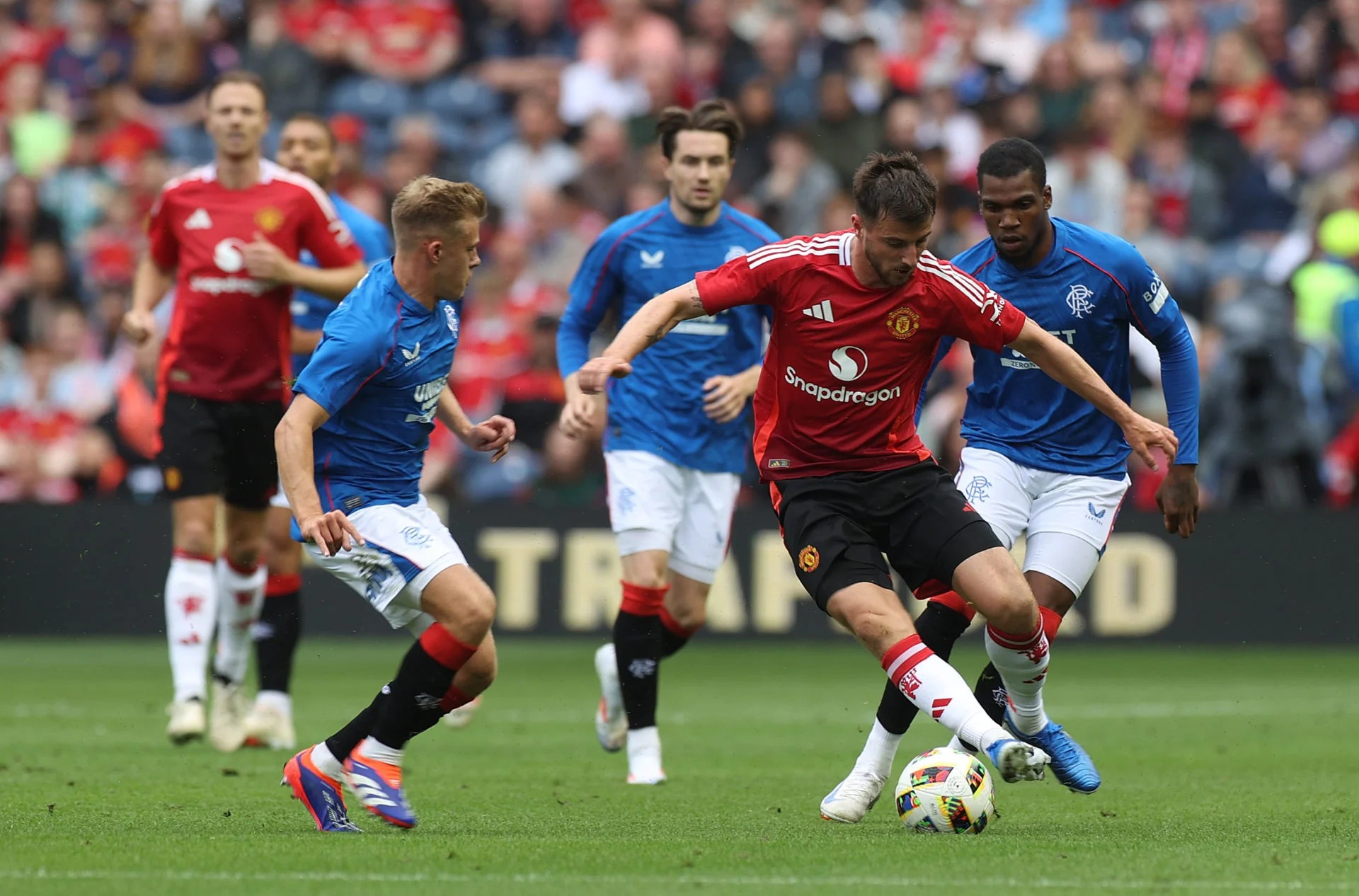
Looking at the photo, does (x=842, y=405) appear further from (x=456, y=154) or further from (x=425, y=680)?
(x=456, y=154)

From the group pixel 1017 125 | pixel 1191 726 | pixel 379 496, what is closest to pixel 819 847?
pixel 379 496

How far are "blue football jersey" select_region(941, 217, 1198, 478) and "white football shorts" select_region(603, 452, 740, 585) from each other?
59.8 inches

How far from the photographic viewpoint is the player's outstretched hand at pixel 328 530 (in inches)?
240

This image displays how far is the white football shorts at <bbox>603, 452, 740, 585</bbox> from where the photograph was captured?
866 cm

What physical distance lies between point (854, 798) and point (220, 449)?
4005 mm

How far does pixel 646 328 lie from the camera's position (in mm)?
6508

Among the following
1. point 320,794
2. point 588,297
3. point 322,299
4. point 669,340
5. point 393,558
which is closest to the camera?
point 320,794

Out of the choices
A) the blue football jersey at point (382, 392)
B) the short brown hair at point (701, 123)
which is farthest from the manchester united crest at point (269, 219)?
the blue football jersey at point (382, 392)

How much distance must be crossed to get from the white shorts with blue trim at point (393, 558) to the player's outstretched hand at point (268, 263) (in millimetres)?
2872

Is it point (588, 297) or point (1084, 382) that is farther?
point (588, 297)

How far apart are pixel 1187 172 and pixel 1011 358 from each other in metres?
10.4

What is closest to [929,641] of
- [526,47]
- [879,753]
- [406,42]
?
[879,753]

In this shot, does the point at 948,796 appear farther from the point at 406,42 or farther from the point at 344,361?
the point at 406,42

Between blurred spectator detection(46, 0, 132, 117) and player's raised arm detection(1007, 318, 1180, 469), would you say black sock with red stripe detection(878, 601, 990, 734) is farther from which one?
blurred spectator detection(46, 0, 132, 117)
